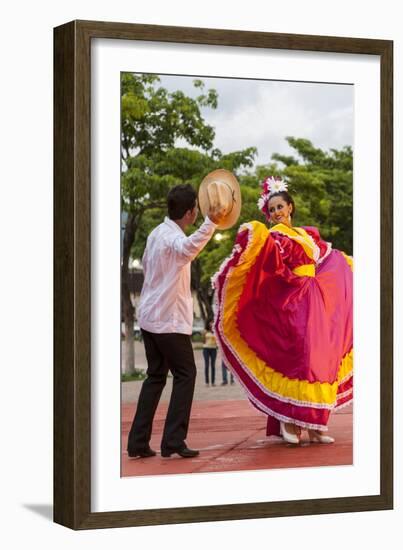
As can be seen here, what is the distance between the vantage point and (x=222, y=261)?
9883mm

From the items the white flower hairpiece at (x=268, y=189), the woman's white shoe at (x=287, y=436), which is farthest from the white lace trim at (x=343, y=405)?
the white flower hairpiece at (x=268, y=189)

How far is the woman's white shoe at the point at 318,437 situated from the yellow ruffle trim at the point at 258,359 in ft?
0.66

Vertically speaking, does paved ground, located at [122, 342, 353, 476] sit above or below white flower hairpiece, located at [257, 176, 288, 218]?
below

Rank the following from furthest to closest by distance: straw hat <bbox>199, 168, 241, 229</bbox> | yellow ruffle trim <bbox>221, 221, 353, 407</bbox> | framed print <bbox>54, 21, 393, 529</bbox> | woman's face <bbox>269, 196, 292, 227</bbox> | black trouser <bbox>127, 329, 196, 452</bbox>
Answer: woman's face <bbox>269, 196, 292, 227</bbox>
yellow ruffle trim <bbox>221, 221, 353, 407</bbox>
straw hat <bbox>199, 168, 241, 229</bbox>
black trouser <bbox>127, 329, 196, 452</bbox>
framed print <bbox>54, 21, 393, 529</bbox>

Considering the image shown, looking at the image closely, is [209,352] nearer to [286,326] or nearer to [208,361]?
[208,361]

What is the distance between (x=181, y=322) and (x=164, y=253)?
435 millimetres

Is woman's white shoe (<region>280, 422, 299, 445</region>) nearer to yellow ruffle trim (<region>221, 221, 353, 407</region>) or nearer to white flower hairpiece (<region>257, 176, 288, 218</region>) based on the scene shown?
yellow ruffle trim (<region>221, 221, 353, 407</region>)

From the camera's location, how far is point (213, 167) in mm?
9812

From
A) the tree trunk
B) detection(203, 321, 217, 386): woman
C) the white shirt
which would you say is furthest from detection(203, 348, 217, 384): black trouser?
the tree trunk

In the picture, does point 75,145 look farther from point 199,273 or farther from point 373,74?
point 373,74

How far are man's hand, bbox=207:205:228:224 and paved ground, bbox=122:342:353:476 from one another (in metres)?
0.83

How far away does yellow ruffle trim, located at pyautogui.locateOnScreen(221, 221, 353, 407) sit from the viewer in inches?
393

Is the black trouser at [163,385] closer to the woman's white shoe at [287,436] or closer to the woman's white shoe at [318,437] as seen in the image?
the woman's white shoe at [287,436]

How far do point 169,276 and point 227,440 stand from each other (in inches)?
43.3
